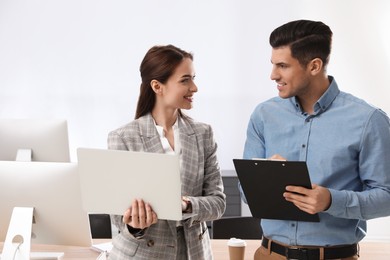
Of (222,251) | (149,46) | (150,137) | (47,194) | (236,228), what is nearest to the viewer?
(47,194)

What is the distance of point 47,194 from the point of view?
257cm

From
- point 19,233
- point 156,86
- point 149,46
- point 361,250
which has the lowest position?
point 361,250

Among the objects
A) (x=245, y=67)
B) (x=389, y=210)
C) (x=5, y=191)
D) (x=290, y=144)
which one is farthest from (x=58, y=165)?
(x=245, y=67)

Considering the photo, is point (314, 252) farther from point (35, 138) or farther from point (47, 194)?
point (35, 138)

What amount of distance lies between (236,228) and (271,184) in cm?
133

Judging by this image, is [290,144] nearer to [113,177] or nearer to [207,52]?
[113,177]

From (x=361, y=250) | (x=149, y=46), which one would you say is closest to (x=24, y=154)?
(x=361, y=250)

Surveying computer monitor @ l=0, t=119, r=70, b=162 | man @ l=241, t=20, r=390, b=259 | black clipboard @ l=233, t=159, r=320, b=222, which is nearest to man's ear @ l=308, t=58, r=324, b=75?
man @ l=241, t=20, r=390, b=259

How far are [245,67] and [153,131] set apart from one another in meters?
3.26

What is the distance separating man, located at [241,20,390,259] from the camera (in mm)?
2322

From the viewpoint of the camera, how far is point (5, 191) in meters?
2.56

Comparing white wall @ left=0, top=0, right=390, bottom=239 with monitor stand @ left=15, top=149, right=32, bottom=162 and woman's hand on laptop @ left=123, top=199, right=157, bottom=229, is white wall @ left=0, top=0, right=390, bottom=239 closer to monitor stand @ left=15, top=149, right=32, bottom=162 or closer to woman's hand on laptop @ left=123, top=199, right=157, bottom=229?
monitor stand @ left=15, top=149, right=32, bottom=162

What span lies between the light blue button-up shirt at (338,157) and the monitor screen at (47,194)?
0.72 meters

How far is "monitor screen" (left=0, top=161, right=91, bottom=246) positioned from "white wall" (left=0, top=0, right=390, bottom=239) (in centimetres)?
332
